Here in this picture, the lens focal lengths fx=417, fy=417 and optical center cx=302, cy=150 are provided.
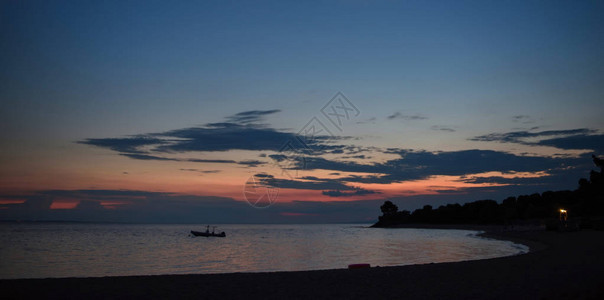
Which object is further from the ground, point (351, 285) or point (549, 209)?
point (549, 209)

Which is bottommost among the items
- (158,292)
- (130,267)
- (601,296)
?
(130,267)

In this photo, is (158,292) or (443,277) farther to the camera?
(443,277)

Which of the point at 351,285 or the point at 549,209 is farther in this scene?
the point at 549,209

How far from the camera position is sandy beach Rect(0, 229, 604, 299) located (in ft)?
41.9

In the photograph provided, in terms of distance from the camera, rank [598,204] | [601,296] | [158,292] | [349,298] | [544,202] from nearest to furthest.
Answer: [601,296] → [349,298] → [158,292] → [598,204] → [544,202]

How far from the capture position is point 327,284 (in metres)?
15.6

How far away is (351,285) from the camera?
15164 millimetres

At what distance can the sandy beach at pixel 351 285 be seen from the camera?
41.9 feet

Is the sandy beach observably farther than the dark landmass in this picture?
No

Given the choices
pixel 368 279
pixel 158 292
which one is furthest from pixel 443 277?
pixel 158 292

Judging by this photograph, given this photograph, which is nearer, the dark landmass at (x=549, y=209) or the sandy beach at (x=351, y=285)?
the sandy beach at (x=351, y=285)

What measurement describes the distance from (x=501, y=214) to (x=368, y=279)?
155872 millimetres

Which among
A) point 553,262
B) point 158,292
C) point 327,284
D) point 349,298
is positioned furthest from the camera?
point 553,262

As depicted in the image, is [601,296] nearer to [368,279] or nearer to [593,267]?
[368,279]
